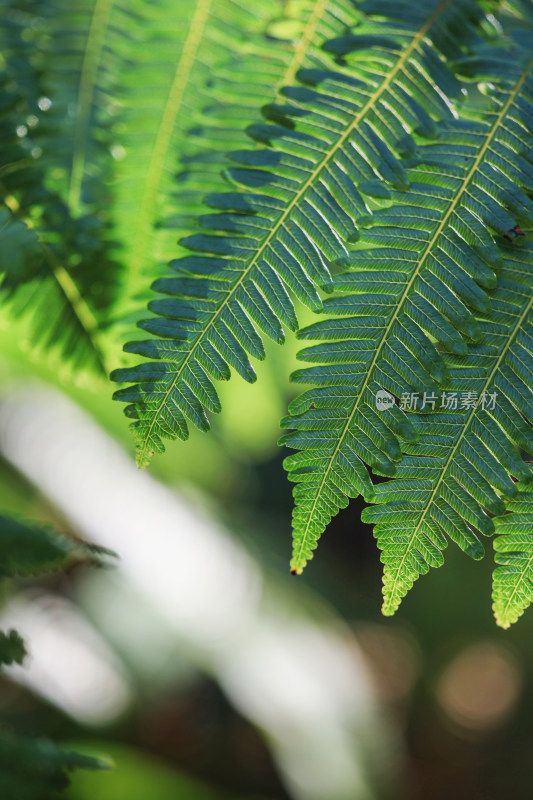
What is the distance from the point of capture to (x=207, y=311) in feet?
1.92

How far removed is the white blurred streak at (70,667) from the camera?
2.07 metres

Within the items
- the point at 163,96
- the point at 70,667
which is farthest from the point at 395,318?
the point at 70,667

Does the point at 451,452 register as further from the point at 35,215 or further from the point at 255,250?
the point at 35,215

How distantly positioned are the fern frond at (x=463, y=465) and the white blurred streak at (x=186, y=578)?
5.14 feet

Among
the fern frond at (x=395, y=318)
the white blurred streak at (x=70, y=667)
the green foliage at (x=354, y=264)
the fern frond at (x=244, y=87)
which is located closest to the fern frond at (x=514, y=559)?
the green foliage at (x=354, y=264)

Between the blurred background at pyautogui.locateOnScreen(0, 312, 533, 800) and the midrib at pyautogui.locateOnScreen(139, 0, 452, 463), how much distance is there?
3.17 ft

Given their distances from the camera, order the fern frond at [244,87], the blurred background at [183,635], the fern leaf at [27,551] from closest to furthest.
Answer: the fern leaf at [27,551] < the fern frond at [244,87] < the blurred background at [183,635]

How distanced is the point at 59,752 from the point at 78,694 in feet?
5.43

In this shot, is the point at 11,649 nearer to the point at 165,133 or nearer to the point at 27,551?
the point at 27,551

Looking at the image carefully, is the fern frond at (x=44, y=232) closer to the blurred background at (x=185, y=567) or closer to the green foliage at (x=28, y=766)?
the blurred background at (x=185, y=567)

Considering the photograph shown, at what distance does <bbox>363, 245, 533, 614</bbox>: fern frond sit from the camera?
22.2 inches

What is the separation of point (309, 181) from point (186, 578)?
1.69 meters

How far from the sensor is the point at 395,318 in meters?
0.58

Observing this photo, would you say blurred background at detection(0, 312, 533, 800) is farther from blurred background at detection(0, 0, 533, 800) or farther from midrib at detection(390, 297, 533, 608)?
midrib at detection(390, 297, 533, 608)
